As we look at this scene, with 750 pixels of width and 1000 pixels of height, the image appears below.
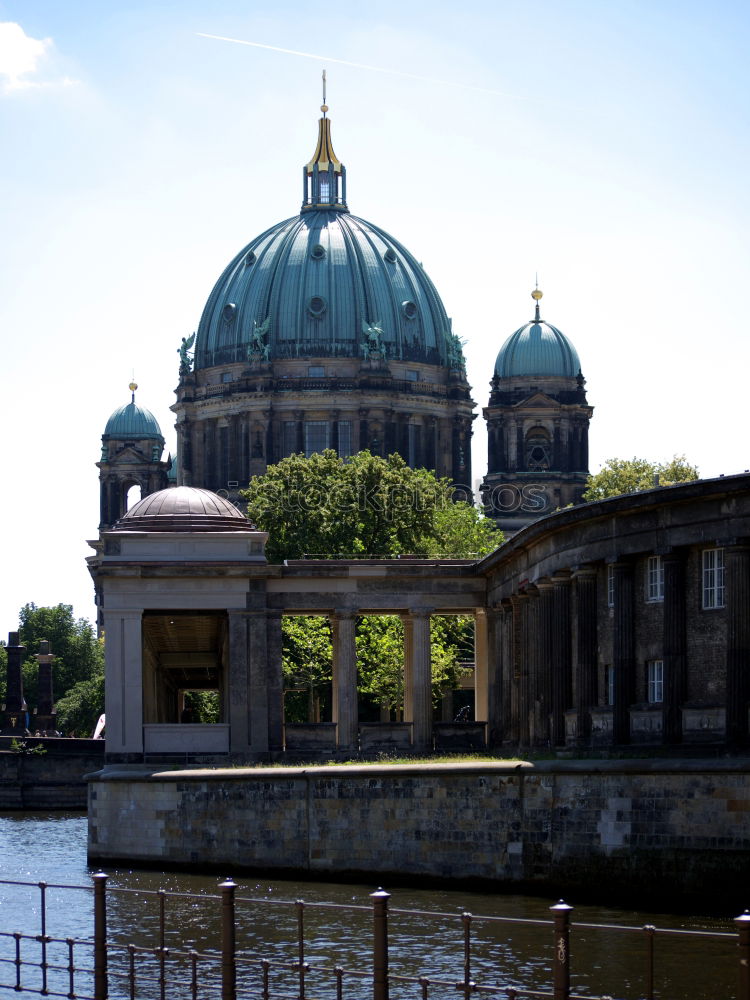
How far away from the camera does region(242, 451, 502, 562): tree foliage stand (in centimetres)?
10212

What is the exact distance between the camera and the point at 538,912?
46.8 meters

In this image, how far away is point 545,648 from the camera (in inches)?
2491

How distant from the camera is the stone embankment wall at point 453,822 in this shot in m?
47.2

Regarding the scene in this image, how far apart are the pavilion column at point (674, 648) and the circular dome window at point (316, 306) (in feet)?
370

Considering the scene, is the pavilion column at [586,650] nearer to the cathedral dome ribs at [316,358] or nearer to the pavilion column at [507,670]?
the pavilion column at [507,670]

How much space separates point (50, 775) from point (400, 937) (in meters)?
73.2

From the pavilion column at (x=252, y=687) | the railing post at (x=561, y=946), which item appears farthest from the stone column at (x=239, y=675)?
the railing post at (x=561, y=946)

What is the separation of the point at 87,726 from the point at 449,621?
59.0 m

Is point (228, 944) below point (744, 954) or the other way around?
below

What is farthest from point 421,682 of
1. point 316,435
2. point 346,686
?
point 316,435

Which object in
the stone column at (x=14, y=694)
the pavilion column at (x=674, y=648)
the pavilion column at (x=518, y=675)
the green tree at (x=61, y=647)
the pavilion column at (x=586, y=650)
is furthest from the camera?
the green tree at (x=61, y=647)

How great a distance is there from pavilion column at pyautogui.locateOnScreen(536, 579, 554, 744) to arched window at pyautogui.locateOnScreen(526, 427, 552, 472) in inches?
3915

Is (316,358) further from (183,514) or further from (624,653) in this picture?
(624,653)

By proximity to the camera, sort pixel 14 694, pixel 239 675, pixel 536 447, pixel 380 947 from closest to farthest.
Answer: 1. pixel 380 947
2. pixel 239 675
3. pixel 14 694
4. pixel 536 447
